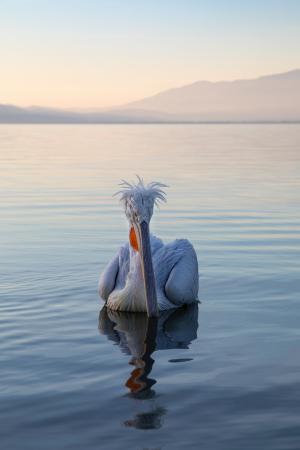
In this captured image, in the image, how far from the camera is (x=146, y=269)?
8438mm

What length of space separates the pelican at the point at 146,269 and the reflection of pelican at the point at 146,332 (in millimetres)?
96

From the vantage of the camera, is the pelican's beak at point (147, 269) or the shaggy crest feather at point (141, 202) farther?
the shaggy crest feather at point (141, 202)

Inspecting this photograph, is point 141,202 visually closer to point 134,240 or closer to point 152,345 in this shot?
point 134,240

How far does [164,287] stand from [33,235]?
5.20m

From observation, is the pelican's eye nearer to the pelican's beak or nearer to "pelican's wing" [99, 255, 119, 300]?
the pelican's beak

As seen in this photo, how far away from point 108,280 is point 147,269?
80cm

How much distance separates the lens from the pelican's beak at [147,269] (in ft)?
27.7

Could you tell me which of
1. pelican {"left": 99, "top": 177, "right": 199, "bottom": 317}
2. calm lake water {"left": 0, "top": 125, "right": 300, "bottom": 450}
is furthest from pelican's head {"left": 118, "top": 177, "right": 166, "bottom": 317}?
calm lake water {"left": 0, "top": 125, "right": 300, "bottom": 450}

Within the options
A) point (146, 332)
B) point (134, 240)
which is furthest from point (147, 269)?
point (146, 332)

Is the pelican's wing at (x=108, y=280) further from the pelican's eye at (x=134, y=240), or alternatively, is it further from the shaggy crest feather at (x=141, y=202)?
the shaggy crest feather at (x=141, y=202)

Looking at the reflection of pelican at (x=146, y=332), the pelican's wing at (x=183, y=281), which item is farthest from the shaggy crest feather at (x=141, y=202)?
the reflection of pelican at (x=146, y=332)

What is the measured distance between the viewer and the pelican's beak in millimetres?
8445

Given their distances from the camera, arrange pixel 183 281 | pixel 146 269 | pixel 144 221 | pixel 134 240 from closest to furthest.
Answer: pixel 146 269 < pixel 144 221 < pixel 134 240 < pixel 183 281

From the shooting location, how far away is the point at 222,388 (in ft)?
21.1
